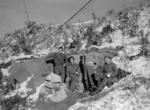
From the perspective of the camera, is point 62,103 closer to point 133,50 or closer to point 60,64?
point 60,64

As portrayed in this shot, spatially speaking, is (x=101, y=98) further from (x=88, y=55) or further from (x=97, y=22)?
(x=97, y=22)

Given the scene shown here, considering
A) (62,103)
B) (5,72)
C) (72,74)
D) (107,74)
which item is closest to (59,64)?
(72,74)

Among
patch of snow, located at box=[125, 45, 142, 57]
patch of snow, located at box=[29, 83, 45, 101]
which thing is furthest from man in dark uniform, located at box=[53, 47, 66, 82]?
patch of snow, located at box=[125, 45, 142, 57]

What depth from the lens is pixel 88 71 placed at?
23.6 feet

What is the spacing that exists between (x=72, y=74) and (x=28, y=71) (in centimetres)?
209

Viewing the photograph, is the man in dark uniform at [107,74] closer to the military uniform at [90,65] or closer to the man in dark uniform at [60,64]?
the military uniform at [90,65]

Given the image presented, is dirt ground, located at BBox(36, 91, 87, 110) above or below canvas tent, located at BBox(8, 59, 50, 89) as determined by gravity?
below

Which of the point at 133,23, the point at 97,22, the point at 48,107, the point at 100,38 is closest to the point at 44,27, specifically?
the point at 97,22

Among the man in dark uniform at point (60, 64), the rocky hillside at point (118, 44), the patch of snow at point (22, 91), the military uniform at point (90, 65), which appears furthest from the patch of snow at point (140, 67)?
the patch of snow at point (22, 91)

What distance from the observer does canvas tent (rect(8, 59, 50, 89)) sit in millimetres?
7164

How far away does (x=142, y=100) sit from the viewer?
14.4ft

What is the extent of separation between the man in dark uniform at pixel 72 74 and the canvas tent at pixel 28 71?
1.14 metres

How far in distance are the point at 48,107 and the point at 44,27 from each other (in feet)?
46.5

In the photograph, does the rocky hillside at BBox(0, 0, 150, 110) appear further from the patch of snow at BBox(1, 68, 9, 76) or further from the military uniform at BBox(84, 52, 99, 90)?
the patch of snow at BBox(1, 68, 9, 76)
